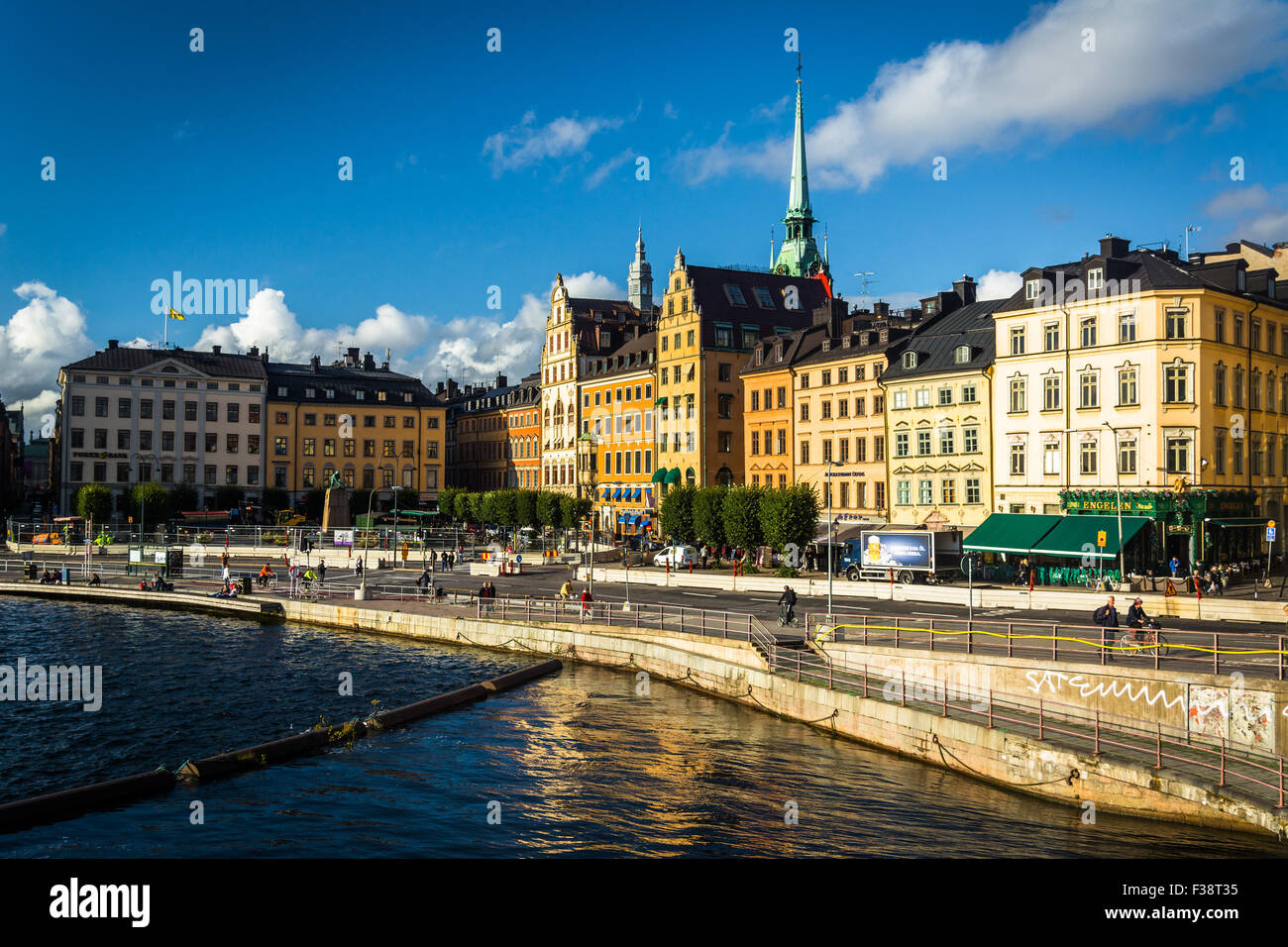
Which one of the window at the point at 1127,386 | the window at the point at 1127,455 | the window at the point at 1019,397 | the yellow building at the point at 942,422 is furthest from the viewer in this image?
the yellow building at the point at 942,422

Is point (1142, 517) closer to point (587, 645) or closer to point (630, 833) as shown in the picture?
point (587, 645)

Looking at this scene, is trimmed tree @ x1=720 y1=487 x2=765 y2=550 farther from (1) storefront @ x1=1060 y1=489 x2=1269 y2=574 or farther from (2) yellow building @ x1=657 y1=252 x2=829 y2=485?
(2) yellow building @ x1=657 y1=252 x2=829 y2=485

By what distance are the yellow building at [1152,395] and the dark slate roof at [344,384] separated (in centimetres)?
8216

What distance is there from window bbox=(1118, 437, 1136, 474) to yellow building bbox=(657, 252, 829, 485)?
36.4m

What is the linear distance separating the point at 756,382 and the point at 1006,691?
190 feet

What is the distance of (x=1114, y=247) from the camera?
5828 cm

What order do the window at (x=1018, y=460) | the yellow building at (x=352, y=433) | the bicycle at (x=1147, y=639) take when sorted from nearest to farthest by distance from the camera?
the bicycle at (x=1147, y=639) → the window at (x=1018, y=460) → the yellow building at (x=352, y=433)

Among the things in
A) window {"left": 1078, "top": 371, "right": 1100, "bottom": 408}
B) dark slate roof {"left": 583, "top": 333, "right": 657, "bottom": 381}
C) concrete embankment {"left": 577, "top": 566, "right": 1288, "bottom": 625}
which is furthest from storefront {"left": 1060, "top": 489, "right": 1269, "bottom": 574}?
dark slate roof {"left": 583, "top": 333, "right": 657, "bottom": 381}

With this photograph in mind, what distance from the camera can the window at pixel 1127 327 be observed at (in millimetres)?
55281

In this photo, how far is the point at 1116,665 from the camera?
26.3 meters

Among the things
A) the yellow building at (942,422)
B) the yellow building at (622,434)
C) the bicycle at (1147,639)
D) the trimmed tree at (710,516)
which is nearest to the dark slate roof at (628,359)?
the yellow building at (622,434)

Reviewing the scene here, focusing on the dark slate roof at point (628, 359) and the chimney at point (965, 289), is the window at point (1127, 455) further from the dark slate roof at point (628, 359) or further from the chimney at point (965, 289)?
the dark slate roof at point (628, 359)

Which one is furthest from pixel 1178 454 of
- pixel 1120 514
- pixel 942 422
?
pixel 942 422

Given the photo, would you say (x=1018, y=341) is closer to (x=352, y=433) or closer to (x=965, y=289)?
(x=965, y=289)
